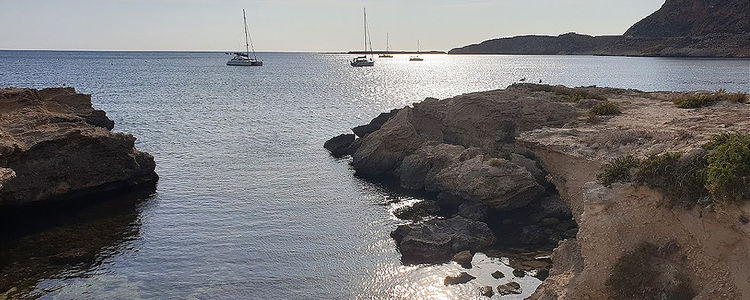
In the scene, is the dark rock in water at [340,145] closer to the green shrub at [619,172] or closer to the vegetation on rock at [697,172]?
the green shrub at [619,172]

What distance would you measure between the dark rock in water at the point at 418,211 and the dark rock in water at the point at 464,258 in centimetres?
676

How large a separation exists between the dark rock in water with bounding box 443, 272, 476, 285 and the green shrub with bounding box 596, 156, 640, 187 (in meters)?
7.68

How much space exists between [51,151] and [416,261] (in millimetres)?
23127

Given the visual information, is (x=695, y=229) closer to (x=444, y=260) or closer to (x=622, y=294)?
(x=622, y=294)

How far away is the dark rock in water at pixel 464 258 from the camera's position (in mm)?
25562

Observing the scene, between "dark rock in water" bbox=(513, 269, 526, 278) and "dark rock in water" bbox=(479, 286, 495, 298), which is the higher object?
"dark rock in water" bbox=(479, 286, 495, 298)

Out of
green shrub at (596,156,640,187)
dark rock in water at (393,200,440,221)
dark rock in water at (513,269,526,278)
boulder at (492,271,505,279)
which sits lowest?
dark rock in water at (393,200,440,221)

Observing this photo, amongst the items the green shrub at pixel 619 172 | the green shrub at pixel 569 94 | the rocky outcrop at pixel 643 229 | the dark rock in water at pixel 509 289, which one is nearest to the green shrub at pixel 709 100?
the rocky outcrop at pixel 643 229

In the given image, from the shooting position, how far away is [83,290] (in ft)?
77.3

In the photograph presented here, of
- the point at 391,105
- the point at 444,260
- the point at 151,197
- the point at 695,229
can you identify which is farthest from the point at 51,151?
the point at 391,105

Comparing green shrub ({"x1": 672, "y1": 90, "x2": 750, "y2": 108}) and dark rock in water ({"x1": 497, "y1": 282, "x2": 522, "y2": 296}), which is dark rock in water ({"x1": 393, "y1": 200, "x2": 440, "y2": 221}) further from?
green shrub ({"x1": 672, "y1": 90, "x2": 750, "y2": 108})

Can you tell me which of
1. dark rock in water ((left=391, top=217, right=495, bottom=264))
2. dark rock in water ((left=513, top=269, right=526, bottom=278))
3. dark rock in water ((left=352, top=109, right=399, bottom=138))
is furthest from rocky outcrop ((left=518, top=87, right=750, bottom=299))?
dark rock in water ((left=352, top=109, right=399, bottom=138))

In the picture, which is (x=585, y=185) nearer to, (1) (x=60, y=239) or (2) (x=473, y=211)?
(2) (x=473, y=211)

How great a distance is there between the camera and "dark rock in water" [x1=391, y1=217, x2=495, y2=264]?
87.3 feet
